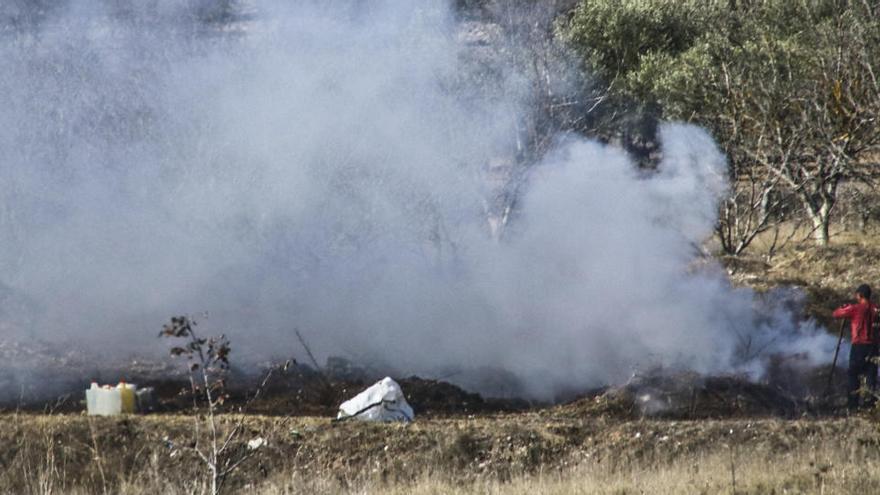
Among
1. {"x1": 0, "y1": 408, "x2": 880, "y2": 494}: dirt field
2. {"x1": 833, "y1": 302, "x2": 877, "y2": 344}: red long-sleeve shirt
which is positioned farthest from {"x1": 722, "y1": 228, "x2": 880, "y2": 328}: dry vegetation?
{"x1": 0, "y1": 408, "x2": 880, "y2": 494}: dirt field

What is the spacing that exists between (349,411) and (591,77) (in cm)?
1775

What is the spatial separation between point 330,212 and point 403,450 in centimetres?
963

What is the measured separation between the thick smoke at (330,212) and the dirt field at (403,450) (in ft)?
10.7

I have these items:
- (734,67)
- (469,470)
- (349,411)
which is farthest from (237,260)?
(734,67)

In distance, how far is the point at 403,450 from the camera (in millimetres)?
12859

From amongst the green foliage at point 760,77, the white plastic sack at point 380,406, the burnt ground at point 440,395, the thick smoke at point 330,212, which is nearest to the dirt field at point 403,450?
the white plastic sack at point 380,406

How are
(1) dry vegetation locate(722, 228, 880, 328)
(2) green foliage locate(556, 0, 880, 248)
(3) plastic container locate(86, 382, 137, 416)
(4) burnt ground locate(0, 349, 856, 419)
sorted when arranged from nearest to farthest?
(3) plastic container locate(86, 382, 137, 416)
(4) burnt ground locate(0, 349, 856, 419)
(1) dry vegetation locate(722, 228, 880, 328)
(2) green foliage locate(556, 0, 880, 248)

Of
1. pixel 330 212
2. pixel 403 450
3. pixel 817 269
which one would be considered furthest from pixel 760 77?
pixel 403 450

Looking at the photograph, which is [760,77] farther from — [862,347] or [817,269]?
[862,347]

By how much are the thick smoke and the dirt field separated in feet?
10.7

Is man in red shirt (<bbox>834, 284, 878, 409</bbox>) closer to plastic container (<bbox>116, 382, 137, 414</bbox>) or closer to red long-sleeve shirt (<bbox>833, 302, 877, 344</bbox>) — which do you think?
red long-sleeve shirt (<bbox>833, 302, 877, 344</bbox>)

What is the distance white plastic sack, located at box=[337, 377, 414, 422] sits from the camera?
13727mm

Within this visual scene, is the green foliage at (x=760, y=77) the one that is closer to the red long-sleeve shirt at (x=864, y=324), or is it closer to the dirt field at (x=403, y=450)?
the red long-sleeve shirt at (x=864, y=324)

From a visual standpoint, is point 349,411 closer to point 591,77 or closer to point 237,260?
point 237,260
